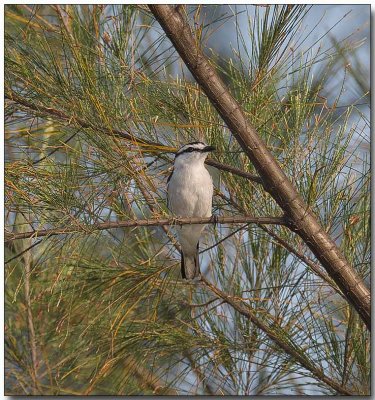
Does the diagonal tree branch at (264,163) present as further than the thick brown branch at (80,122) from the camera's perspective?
No

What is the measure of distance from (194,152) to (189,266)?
0.38 metres

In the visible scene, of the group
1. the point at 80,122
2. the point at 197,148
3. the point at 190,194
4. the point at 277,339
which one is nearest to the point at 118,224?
the point at 80,122

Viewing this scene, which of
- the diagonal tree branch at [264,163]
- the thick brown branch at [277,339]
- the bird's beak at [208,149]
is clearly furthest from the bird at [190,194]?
the diagonal tree branch at [264,163]

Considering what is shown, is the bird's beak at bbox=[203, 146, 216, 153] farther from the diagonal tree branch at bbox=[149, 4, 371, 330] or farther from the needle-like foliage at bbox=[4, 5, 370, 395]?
the diagonal tree branch at bbox=[149, 4, 371, 330]

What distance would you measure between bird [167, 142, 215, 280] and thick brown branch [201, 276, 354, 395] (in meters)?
0.11

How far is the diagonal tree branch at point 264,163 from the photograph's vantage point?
182 cm

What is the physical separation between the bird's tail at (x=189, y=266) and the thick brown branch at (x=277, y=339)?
0.28 ft

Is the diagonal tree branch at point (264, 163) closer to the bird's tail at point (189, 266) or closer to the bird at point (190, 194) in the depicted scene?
the bird at point (190, 194)

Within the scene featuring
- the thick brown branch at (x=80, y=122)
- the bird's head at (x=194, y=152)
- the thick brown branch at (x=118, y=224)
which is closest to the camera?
the thick brown branch at (x=118, y=224)

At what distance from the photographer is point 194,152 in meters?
2.28

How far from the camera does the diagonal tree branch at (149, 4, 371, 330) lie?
1.82 m

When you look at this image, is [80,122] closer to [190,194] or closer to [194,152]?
[194,152]

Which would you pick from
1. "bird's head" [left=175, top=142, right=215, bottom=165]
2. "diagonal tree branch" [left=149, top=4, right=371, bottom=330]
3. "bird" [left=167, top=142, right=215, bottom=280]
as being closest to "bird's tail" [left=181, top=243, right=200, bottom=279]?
"bird" [left=167, top=142, right=215, bottom=280]

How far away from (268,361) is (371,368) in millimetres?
313
